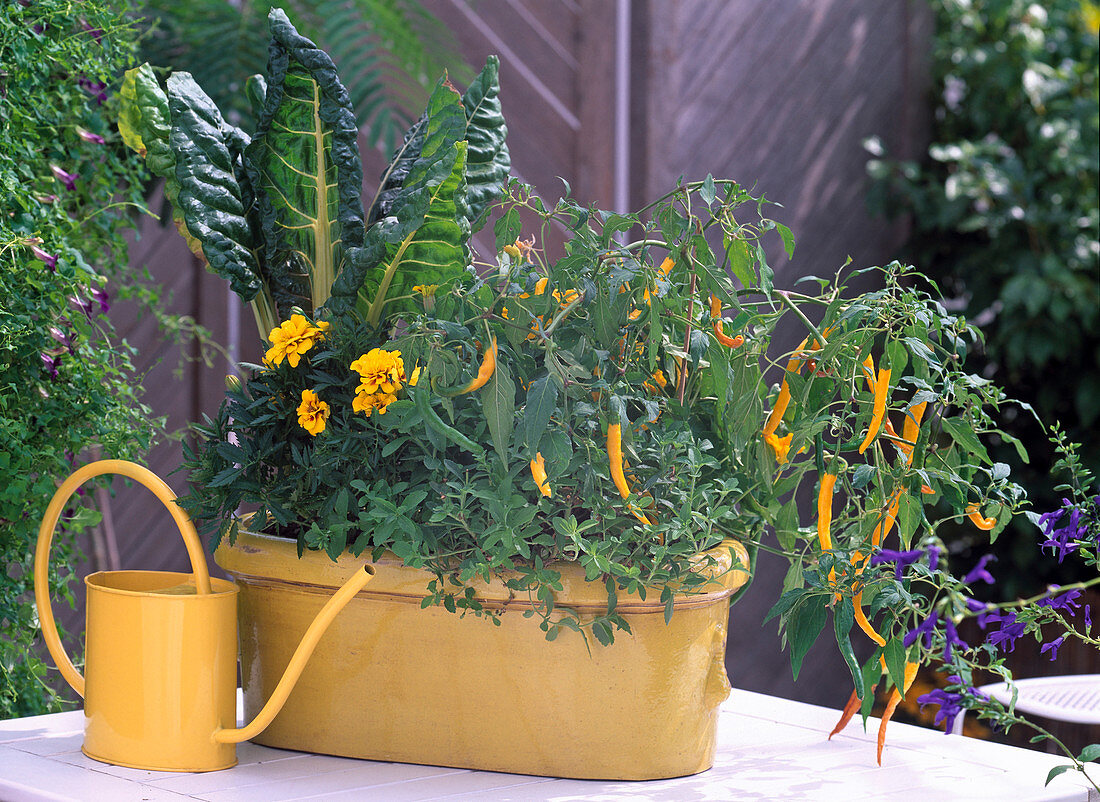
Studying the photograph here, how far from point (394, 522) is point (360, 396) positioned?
82mm

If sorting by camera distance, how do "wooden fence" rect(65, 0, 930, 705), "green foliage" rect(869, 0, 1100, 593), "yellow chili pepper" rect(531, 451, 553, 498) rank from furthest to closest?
"green foliage" rect(869, 0, 1100, 593)
"wooden fence" rect(65, 0, 930, 705)
"yellow chili pepper" rect(531, 451, 553, 498)

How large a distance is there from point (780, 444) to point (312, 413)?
12.6 inches

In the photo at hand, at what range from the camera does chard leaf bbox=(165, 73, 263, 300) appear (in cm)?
82

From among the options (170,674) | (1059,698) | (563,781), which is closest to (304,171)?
(170,674)

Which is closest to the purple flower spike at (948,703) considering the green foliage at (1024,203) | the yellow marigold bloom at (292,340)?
the yellow marigold bloom at (292,340)

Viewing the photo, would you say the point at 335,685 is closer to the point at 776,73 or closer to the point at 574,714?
the point at 574,714

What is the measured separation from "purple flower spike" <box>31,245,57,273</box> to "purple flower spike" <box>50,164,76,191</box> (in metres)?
0.12

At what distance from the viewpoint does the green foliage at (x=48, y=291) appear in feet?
2.99

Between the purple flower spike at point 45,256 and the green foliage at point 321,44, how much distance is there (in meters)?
0.73

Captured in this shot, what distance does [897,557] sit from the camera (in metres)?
0.65

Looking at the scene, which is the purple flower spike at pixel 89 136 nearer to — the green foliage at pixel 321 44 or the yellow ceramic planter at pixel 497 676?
the yellow ceramic planter at pixel 497 676

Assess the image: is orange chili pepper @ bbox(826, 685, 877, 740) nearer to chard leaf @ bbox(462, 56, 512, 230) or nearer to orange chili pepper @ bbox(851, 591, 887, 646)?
orange chili pepper @ bbox(851, 591, 887, 646)

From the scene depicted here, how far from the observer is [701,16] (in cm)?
236

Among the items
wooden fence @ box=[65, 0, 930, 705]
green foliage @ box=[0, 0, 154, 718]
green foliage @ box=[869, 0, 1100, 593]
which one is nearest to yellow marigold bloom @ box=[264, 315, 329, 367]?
green foliage @ box=[0, 0, 154, 718]
